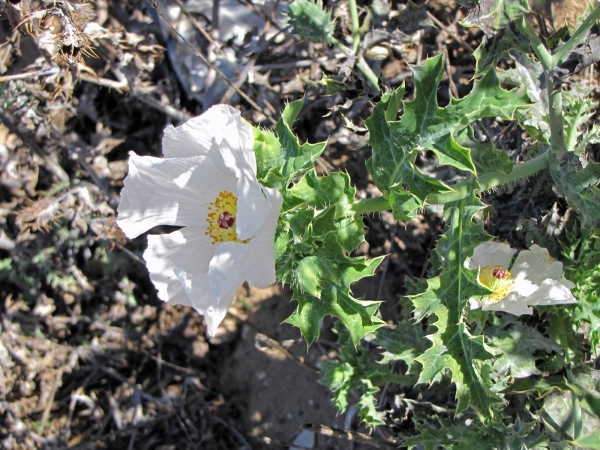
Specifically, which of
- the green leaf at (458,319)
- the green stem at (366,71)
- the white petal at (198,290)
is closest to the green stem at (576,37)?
the green leaf at (458,319)

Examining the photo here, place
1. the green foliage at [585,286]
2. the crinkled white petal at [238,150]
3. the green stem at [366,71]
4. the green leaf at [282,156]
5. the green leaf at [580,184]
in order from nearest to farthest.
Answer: the crinkled white petal at [238,150]
the green leaf at [282,156]
the green leaf at [580,184]
the green foliage at [585,286]
the green stem at [366,71]

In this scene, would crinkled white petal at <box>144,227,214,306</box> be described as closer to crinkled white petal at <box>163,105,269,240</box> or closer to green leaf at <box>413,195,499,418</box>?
crinkled white petal at <box>163,105,269,240</box>

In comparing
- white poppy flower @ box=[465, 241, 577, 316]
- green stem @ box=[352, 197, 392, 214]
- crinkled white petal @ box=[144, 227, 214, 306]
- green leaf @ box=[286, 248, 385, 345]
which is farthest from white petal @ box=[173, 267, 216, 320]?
white poppy flower @ box=[465, 241, 577, 316]

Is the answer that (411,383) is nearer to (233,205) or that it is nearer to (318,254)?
(318,254)

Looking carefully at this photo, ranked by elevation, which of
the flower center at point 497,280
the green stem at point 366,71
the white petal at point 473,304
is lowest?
the flower center at point 497,280

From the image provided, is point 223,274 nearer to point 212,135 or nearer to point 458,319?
point 212,135

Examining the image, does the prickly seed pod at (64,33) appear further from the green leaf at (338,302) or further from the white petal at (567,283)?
the white petal at (567,283)
